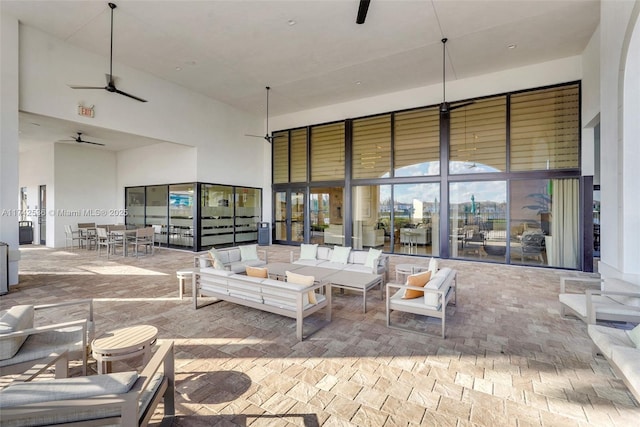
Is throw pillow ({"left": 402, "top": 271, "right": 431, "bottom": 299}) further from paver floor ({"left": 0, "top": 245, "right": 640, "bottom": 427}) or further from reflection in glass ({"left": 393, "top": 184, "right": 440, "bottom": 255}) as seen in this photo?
reflection in glass ({"left": 393, "top": 184, "right": 440, "bottom": 255})

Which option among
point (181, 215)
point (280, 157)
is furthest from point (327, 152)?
point (181, 215)

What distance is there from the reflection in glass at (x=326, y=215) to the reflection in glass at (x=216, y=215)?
3.20 m

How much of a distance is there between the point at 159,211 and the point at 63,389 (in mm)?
11160

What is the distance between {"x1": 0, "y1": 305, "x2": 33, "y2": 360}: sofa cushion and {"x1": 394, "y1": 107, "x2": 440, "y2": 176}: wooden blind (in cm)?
910

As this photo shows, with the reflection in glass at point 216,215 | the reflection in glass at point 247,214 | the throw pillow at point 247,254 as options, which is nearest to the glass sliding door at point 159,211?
the reflection in glass at point 216,215

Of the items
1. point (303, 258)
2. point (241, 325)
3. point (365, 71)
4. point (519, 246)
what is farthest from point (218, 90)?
point (519, 246)

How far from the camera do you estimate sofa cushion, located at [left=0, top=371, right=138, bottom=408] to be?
57.8 inches

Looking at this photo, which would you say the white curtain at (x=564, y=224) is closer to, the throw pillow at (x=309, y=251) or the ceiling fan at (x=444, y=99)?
the ceiling fan at (x=444, y=99)

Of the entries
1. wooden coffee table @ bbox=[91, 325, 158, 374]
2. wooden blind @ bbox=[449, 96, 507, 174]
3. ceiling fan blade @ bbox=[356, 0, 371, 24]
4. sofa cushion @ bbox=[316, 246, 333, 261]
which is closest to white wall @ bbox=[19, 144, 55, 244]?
sofa cushion @ bbox=[316, 246, 333, 261]

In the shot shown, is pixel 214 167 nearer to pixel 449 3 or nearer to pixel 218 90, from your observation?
pixel 218 90

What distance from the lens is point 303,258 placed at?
666 centimetres

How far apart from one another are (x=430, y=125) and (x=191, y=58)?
23.3 feet

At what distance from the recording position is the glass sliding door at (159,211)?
37.0ft

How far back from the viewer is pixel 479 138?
8.59 meters
